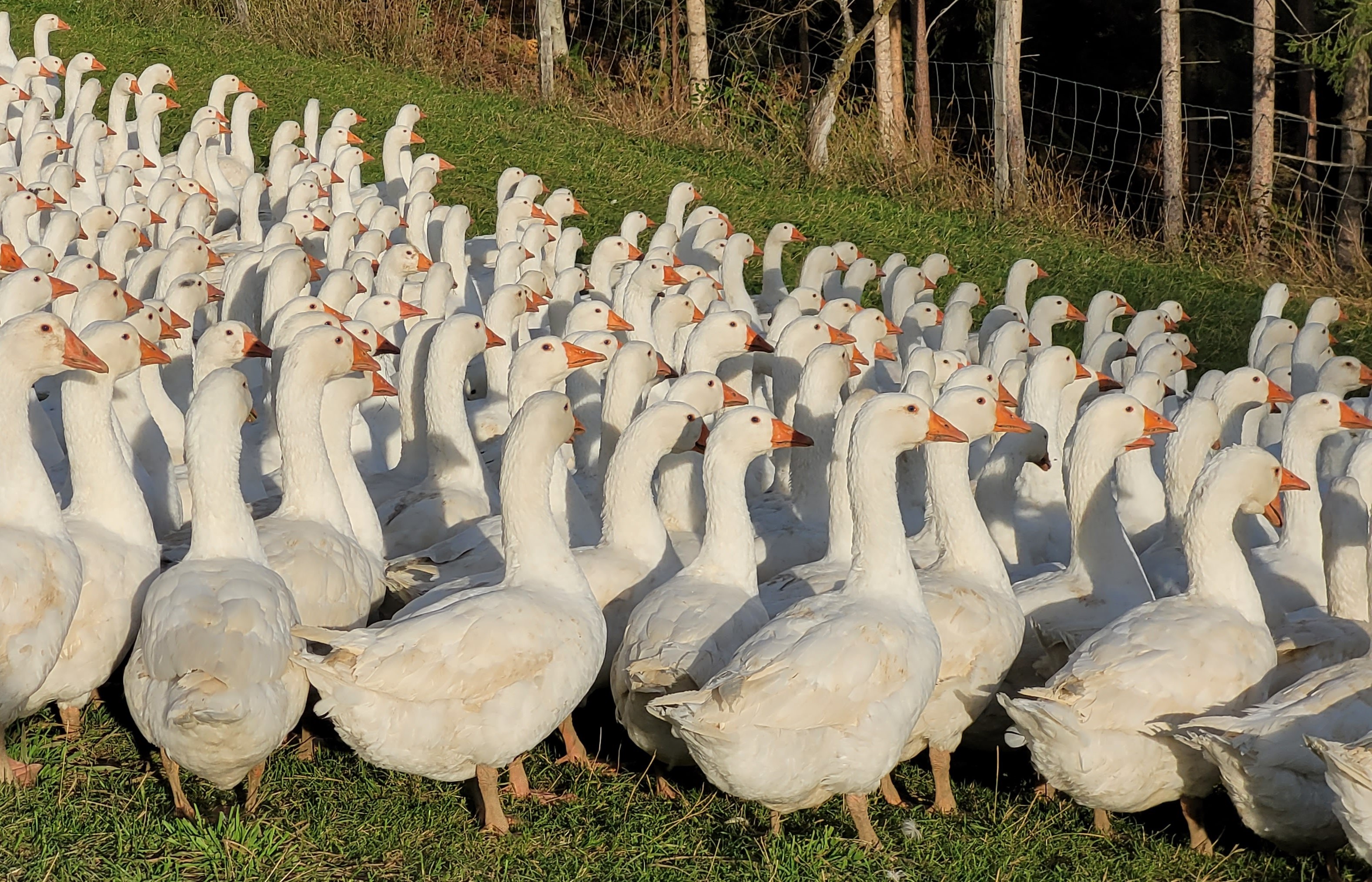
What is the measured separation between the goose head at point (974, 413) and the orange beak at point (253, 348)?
3.35m

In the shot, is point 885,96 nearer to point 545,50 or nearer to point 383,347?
point 545,50

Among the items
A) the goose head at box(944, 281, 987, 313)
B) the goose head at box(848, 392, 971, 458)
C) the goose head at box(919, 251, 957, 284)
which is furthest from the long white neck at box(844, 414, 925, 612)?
the goose head at box(919, 251, 957, 284)

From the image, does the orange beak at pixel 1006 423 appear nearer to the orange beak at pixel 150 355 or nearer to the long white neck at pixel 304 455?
the long white neck at pixel 304 455

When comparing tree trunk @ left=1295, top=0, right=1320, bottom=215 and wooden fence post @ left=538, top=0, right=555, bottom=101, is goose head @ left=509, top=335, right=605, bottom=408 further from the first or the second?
wooden fence post @ left=538, top=0, right=555, bottom=101

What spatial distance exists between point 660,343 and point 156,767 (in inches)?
193

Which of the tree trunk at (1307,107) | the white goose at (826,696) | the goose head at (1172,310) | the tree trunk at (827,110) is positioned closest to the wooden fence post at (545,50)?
the tree trunk at (827,110)

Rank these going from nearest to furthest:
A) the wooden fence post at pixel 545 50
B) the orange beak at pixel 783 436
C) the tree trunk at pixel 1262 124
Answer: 1. the orange beak at pixel 783 436
2. the tree trunk at pixel 1262 124
3. the wooden fence post at pixel 545 50

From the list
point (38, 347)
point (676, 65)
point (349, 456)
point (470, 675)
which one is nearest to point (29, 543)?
point (38, 347)

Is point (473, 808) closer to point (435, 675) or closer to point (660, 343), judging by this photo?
point (435, 675)

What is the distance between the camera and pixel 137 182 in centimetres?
1442

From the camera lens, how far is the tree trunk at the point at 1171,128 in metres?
14.8

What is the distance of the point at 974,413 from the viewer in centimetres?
707

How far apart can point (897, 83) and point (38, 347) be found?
1547 cm

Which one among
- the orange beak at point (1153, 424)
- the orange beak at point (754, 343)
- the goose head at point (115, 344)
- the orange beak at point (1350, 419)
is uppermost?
the goose head at point (115, 344)
